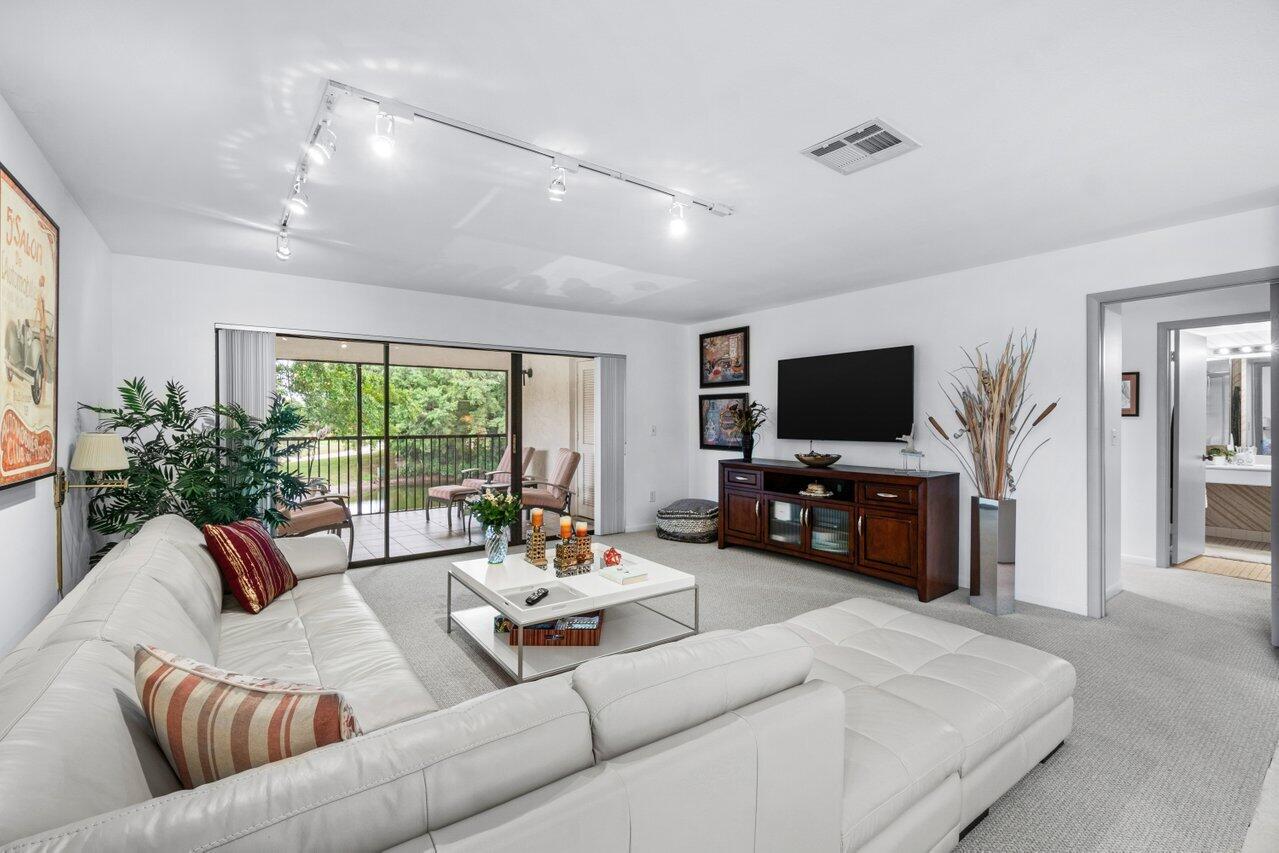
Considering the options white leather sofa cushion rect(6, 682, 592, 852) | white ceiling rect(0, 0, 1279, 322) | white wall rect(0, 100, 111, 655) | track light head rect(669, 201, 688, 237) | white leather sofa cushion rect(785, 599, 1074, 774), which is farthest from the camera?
track light head rect(669, 201, 688, 237)

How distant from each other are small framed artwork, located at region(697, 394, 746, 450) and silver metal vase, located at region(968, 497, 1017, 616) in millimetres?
2819

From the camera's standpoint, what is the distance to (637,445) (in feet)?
22.2

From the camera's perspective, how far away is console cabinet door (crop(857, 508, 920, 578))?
427cm

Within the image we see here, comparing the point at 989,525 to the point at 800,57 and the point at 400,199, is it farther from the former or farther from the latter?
the point at 400,199

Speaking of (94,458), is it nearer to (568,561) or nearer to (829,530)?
(568,561)

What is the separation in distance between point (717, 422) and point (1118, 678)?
432 centimetres

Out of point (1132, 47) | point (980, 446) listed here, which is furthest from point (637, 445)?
point (1132, 47)

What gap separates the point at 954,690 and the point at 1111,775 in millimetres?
858

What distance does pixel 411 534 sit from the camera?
18.9ft

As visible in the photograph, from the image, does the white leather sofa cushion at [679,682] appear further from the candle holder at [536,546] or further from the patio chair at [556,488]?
the patio chair at [556,488]

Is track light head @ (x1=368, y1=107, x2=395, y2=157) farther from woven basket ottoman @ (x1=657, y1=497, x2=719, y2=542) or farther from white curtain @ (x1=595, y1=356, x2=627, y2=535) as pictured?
woven basket ottoman @ (x1=657, y1=497, x2=719, y2=542)

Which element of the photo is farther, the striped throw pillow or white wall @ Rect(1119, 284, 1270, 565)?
white wall @ Rect(1119, 284, 1270, 565)

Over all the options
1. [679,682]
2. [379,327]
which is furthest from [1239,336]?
[379,327]

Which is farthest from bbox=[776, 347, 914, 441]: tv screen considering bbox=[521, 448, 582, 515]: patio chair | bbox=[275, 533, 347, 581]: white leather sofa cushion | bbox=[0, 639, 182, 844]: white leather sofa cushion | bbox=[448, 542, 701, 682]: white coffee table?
bbox=[0, 639, 182, 844]: white leather sofa cushion
